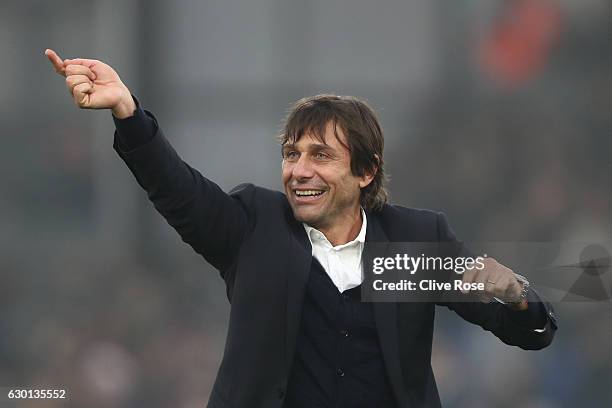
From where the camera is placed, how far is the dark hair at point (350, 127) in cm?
226

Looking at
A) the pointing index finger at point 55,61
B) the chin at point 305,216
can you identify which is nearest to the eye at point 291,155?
the chin at point 305,216

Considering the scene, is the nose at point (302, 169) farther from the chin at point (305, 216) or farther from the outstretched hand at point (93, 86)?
the outstretched hand at point (93, 86)

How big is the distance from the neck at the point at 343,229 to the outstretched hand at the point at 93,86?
1.60 feet

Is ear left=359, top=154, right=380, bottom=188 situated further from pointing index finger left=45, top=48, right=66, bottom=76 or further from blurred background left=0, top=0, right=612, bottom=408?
blurred background left=0, top=0, right=612, bottom=408

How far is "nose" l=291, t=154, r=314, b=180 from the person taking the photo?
2205mm

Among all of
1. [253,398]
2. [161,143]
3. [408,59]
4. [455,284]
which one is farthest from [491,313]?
[408,59]

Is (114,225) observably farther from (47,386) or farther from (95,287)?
(47,386)

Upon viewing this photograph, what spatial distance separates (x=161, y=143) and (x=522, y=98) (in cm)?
190

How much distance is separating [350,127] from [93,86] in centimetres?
56

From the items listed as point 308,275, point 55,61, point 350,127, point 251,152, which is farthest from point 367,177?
point 251,152

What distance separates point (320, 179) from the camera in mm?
2229

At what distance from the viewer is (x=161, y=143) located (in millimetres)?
2027

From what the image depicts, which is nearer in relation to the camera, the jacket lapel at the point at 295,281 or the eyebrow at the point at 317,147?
the jacket lapel at the point at 295,281

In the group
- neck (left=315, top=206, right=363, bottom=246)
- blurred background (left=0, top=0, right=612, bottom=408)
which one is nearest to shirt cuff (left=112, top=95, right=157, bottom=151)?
neck (left=315, top=206, right=363, bottom=246)
